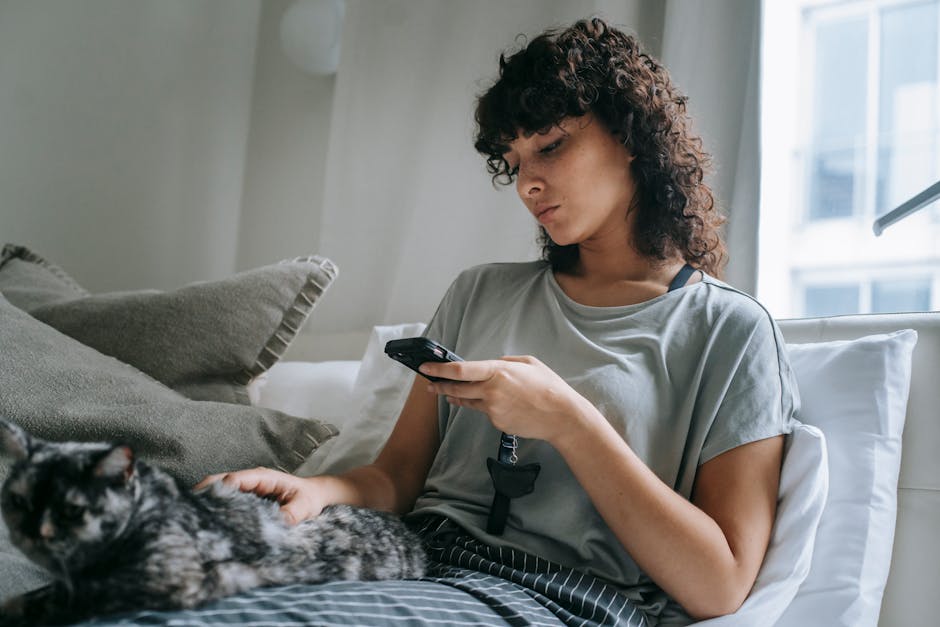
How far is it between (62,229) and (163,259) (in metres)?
0.30

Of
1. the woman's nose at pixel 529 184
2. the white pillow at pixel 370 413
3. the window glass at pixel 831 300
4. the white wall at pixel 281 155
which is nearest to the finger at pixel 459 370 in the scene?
the woman's nose at pixel 529 184

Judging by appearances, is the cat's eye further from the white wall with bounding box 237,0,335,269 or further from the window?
the white wall with bounding box 237,0,335,269

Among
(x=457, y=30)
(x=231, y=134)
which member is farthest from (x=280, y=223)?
(x=457, y=30)

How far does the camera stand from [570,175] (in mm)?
1108

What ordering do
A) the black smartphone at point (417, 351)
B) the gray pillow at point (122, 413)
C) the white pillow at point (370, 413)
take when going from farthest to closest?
the white pillow at point (370, 413) < the gray pillow at point (122, 413) < the black smartphone at point (417, 351)

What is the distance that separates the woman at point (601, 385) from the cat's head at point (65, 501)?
0.26 m

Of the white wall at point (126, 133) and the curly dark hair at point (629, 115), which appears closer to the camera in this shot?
the curly dark hair at point (629, 115)

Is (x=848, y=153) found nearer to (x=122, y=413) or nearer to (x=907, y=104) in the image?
(x=907, y=104)

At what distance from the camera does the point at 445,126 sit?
199cm

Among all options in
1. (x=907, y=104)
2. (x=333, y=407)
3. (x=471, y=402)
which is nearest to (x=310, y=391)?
(x=333, y=407)

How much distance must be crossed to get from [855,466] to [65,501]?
35.6 inches

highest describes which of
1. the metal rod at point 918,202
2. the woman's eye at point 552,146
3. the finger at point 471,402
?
the woman's eye at point 552,146

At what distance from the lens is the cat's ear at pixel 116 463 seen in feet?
2.09

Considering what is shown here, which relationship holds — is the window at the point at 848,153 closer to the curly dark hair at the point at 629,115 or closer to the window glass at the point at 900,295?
the window glass at the point at 900,295
